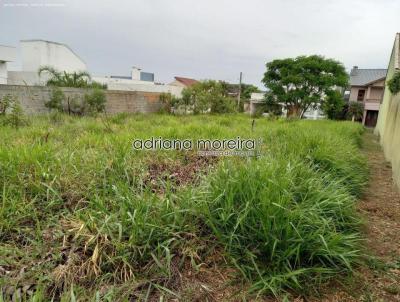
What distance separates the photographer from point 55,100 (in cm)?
911

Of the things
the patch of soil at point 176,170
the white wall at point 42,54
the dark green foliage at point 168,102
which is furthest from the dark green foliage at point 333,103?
the white wall at point 42,54

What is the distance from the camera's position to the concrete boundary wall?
28.0 feet

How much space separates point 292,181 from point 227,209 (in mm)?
727

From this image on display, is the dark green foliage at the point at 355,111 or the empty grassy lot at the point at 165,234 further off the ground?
the dark green foliage at the point at 355,111

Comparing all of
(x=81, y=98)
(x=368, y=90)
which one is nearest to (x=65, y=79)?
(x=81, y=98)

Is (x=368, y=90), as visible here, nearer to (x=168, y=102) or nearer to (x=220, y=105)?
(x=220, y=105)

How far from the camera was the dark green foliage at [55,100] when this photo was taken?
9086 millimetres

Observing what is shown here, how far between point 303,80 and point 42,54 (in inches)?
725

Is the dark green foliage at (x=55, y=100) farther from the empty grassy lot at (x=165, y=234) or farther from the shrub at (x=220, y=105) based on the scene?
the shrub at (x=220, y=105)

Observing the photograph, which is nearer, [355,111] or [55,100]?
[55,100]

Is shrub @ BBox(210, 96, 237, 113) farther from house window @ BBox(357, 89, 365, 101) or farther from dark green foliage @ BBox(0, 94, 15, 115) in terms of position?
house window @ BBox(357, 89, 365, 101)

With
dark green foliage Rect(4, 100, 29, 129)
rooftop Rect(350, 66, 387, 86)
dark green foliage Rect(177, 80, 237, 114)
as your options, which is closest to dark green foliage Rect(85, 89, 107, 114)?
dark green foliage Rect(4, 100, 29, 129)

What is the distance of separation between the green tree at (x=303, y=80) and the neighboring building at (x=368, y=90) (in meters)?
6.20

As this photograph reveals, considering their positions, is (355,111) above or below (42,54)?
below
